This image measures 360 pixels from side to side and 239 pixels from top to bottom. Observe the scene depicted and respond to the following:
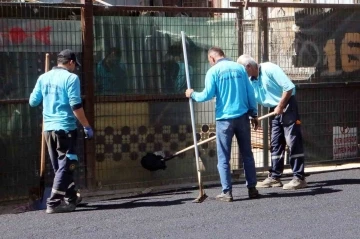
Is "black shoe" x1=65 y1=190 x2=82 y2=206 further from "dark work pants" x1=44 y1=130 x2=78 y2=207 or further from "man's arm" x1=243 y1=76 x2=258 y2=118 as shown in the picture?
"man's arm" x1=243 y1=76 x2=258 y2=118

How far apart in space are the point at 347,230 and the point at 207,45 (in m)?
3.99

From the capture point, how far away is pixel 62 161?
8.78 meters

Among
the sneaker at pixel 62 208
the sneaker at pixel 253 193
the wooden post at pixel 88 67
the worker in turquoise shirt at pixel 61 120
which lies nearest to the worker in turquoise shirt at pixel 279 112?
the sneaker at pixel 253 193

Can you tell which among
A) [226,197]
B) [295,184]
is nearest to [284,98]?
[295,184]

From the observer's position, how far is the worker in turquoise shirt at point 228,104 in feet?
30.1

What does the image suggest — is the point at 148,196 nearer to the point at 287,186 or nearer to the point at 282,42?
the point at 287,186

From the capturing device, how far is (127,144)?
33.9 ft

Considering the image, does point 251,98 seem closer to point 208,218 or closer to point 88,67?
point 208,218

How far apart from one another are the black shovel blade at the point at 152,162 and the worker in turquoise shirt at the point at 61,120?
1.55 m

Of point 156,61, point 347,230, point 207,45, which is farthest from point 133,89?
point 347,230

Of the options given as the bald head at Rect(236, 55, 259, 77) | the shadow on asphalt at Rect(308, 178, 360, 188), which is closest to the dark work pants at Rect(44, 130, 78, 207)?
the bald head at Rect(236, 55, 259, 77)

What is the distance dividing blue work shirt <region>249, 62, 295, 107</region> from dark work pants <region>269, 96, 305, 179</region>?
0.17 meters

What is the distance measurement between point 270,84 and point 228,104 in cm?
97

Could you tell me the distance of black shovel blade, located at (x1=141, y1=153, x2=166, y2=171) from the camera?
10.2 m
